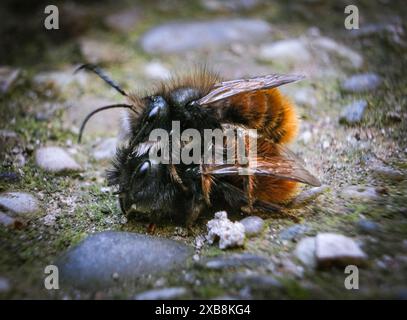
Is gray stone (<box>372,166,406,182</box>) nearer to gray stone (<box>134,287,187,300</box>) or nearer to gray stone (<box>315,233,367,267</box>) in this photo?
gray stone (<box>315,233,367,267</box>)

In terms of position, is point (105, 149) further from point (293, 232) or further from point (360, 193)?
point (360, 193)

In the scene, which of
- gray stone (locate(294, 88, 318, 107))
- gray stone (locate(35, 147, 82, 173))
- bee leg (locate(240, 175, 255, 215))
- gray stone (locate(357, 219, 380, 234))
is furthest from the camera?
gray stone (locate(294, 88, 318, 107))

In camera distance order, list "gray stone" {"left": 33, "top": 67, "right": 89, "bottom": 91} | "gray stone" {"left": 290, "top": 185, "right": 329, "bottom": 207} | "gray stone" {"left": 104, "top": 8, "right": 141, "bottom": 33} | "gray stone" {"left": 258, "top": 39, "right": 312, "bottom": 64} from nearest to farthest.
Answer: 1. "gray stone" {"left": 290, "top": 185, "right": 329, "bottom": 207}
2. "gray stone" {"left": 33, "top": 67, "right": 89, "bottom": 91}
3. "gray stone" {"left": 258, "top": 39, "right": 312, "bottom": 64}
4. "gray stone" {"left": 104, "top": 8, "right": 141, "bottom": 33}

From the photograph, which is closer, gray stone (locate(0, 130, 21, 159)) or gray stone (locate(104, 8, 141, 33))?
gray stone (locate(0, 130, 21, 159))

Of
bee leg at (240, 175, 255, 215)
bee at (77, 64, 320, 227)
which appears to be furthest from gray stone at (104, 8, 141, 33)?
bee leg at (240, 175, 255, 215)

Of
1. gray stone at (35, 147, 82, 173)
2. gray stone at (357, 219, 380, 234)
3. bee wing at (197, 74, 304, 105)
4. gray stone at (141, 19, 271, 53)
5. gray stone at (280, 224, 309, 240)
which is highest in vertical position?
gray stone at (141, 19, 271, 53)

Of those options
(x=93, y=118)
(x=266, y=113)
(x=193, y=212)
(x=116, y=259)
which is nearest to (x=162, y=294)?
(x=116, y=259)

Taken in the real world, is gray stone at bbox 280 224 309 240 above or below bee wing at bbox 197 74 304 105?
below
